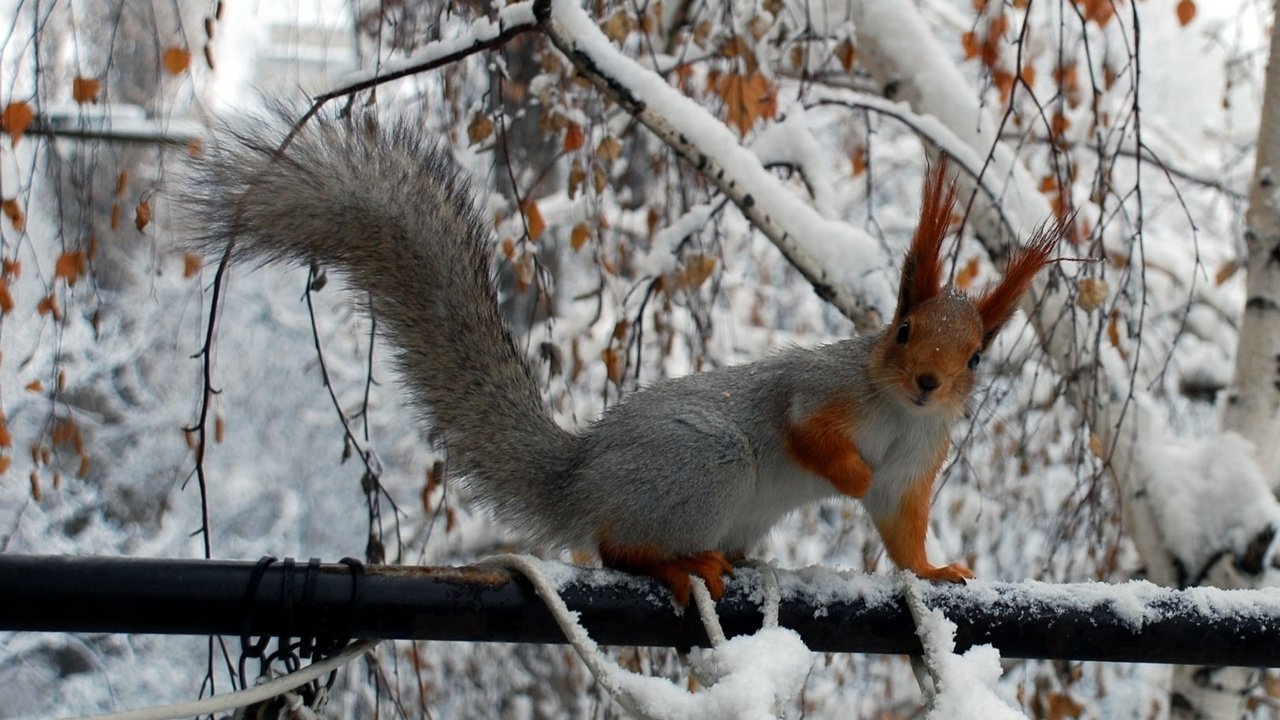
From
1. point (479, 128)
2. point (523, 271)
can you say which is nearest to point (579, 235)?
point (523, 271)

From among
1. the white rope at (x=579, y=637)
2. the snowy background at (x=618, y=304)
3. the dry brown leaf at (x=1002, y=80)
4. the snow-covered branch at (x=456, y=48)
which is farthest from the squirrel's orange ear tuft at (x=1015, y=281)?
the dry brown leaf at (x=1002, y=80)

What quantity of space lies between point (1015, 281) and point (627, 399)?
0.34 metres

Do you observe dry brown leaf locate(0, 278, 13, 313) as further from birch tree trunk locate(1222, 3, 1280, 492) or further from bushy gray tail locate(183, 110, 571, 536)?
birch tree trunk locate(1222, 3, 1280, 492)

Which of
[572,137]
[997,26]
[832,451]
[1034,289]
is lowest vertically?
[832,451]

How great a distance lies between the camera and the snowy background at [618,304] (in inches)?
50.6

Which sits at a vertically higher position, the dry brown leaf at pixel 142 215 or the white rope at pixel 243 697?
the dry brown leaf at pixel 142 215

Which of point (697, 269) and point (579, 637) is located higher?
point (697, 269)

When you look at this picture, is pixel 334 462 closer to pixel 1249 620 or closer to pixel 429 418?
pixel 429 418

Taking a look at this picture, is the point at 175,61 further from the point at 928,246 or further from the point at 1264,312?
the point at 1264,312

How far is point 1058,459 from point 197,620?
2.76 metres

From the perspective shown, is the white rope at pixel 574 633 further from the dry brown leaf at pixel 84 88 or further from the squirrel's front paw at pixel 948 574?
the dry brown leaf at pixel 84 88

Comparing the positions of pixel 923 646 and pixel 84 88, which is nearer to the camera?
pixel 923 646

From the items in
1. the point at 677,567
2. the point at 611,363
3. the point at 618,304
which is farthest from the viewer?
the point at 618,304

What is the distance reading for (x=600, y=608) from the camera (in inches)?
26.5
